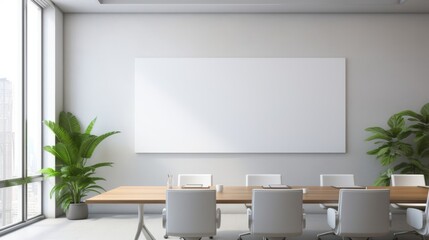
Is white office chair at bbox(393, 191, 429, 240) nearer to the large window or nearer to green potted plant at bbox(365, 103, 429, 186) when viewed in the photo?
green potted plant at bbox(365, 103, 429, 186)

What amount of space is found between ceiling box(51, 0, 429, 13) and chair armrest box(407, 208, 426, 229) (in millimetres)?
3919

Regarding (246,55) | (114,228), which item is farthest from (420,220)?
(246,55)

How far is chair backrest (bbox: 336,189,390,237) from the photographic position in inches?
183

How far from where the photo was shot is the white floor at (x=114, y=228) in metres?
6.13

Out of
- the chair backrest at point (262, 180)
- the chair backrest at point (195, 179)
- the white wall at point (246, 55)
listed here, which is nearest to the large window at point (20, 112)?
the white wall at point (246, 55)

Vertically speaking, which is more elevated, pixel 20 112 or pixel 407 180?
pixel 20 112

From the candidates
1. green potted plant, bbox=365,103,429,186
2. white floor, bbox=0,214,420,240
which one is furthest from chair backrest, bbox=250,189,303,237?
green potted plant, bbox=365,103,429,186

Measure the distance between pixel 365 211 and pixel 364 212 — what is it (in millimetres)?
15

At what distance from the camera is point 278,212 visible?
15.1ft

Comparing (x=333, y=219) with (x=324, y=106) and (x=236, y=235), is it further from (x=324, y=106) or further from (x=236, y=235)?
(x=324, y=106)

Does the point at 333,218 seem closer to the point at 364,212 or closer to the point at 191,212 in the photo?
the point at 364,212

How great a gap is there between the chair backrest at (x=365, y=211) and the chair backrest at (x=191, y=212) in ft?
4.48

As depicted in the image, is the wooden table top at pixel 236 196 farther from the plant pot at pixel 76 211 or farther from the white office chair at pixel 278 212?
the plant pot at pixel 76 211

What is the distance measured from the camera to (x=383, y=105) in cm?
810
